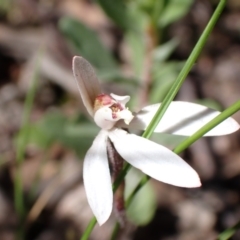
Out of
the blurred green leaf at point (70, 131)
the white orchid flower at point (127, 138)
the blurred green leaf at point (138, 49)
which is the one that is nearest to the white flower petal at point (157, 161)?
the white orchid flower at point (127, 138)

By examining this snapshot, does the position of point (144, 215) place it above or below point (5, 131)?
below

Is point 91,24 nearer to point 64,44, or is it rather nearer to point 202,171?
point 64,44

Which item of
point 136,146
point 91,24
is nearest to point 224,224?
point 136,146

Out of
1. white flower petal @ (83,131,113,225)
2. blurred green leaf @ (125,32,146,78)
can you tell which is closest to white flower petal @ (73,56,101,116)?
white flower petal @ (83,131,113,225)

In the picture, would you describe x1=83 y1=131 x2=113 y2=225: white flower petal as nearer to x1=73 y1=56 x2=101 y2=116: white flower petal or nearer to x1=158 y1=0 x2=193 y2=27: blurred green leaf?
x1=73 y1=56 x2=101 y2=116: white flower petal

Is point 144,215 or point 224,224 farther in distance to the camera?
point 224,224

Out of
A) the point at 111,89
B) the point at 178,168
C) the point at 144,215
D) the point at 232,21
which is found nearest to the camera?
the point at 178,168

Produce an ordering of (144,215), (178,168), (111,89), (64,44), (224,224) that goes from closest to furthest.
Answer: (178,168) → (144,215) → (224,224) → (111,89) → (64,44)
